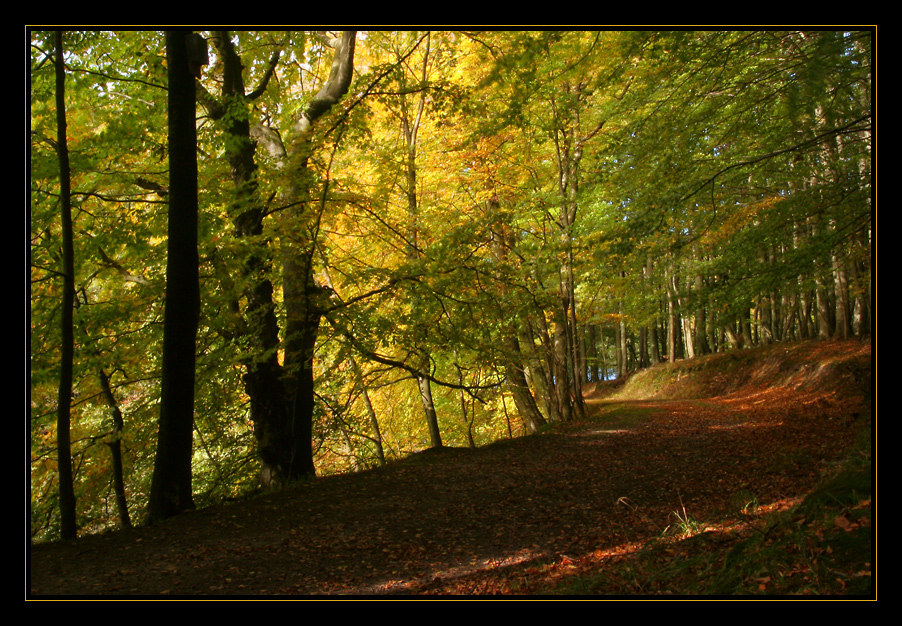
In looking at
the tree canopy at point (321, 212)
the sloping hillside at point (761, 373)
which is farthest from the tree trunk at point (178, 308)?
the sloping hillside at point (761, 373)

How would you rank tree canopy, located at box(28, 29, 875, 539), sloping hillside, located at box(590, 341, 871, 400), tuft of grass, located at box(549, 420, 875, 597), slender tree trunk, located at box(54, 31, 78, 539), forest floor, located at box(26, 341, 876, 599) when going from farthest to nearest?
sloping hillside, located at box(590, 341, 871, 400)
tree canopy, located at box(28, 29, 875, 539)
slender tree trunk, located at box(54, 31, 78, 539)
forest floor, located at box(26, 341, 876, 599)
tuft of grass, located at box(549, 420, 875, 597)

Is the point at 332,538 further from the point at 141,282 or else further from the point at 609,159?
the point at 609,159

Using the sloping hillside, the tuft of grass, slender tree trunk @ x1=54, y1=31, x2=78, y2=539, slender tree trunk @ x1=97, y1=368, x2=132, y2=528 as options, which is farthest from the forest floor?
slender tree trunk @ x1=97, y1=368, x2=132, y2=528

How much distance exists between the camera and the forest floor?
11.5 ft

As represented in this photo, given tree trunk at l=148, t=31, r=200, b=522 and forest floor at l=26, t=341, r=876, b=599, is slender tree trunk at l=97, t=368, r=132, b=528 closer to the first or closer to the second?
tree trunk at l=148, t=31, r=200, b=522

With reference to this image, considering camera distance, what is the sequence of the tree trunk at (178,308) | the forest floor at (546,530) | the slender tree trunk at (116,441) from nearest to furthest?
the forest floor at (546,530) → the tree trunk at (178,308) → the slender tree trunk at (116,441)

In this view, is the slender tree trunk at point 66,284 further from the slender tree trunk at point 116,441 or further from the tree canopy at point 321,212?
the slender tree trunk at point 116,441

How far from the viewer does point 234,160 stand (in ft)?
26.9

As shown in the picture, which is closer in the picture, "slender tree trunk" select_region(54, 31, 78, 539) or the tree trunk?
"slender tree trunk" select_region(54, 31, 78, 539)

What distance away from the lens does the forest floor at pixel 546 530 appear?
138 inches

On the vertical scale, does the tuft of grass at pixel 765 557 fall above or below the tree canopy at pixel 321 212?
below

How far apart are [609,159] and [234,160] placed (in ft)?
19.2

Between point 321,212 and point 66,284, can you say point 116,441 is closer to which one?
point 66,284
